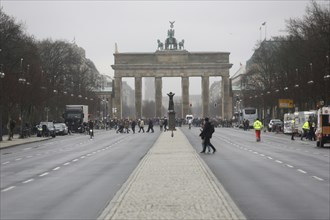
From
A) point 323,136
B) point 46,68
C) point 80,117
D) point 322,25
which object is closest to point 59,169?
point 323,136

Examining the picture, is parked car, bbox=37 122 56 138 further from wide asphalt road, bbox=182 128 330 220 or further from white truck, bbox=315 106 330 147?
wide asphalt road, bbox=182 128 330 220

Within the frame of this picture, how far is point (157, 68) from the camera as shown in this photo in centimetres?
16388

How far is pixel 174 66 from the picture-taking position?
6447 inches

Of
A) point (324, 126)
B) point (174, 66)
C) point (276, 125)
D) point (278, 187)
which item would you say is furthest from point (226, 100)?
point (278, 187)

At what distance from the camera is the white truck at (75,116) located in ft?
312

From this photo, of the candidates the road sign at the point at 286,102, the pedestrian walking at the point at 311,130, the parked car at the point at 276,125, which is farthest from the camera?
the road sign at the point at 286,102

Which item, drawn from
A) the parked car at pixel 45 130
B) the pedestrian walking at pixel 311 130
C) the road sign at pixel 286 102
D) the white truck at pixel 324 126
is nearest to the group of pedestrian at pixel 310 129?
the pedestrian walking at pixel 311 130

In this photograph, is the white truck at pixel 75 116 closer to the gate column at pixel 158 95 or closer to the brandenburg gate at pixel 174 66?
the brandenburg gate at pixel 174 66

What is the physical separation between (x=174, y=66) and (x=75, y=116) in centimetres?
6997

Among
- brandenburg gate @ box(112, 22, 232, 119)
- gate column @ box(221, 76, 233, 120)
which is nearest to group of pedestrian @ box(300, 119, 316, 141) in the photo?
brandenburg gate @ box(112, 22, 232, 119)

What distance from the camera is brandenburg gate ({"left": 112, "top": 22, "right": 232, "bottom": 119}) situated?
532 ft

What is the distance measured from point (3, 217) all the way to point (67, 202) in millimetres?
2370

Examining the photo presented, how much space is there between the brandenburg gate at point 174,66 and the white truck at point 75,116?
67720mm

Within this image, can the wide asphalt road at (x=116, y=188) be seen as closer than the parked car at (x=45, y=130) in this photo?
Yes
